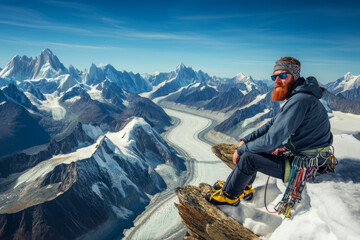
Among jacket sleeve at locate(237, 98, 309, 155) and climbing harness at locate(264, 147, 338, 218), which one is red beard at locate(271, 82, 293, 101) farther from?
climbing harness at locate(264, 147, 338, 218)

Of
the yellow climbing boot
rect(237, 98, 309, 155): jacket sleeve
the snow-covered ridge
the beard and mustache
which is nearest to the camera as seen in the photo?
rect(237, 98, 309, 155): jacket sleeve

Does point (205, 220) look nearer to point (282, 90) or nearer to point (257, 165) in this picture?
point (257, 165)

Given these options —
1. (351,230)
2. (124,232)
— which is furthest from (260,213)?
(124,232)

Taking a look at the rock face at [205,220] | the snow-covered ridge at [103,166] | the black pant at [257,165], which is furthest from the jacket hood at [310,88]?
the snow-covered ridge at [103,166]

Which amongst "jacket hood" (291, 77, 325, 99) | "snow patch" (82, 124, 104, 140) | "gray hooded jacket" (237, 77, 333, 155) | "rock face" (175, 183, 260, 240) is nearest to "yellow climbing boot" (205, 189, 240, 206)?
"rock face" (175, 183, 260, 240)

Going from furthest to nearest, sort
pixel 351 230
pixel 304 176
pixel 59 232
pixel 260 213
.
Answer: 1. pixel 59 232
2. pixel 260 213
3. pixel 304 176
4. pixel 351 230

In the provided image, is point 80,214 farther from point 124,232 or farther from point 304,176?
point 304,176
